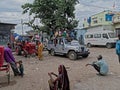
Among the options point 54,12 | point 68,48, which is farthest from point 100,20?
point 68,48

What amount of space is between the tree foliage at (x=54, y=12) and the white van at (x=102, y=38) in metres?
5.39

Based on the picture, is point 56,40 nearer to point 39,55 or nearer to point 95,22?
point 39,55

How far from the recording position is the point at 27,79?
11391mm

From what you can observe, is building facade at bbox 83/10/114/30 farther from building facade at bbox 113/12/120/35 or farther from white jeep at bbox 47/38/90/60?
white jeep at bbox 47/38/90/60

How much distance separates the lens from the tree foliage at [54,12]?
26.8 meters

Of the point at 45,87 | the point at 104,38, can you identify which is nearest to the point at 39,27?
the point at 104,38

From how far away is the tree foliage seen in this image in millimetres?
26766

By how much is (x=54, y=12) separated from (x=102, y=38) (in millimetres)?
8316

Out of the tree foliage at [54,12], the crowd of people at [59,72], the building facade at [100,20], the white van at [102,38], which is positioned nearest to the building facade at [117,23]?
the building facade at [100,20]

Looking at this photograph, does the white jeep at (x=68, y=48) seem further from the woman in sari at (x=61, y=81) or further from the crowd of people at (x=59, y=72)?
the woman in sari at (x=61, y=81)

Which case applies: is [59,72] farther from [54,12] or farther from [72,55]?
[54,12]

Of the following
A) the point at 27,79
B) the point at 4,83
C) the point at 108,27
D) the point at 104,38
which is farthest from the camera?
the point at 108,27

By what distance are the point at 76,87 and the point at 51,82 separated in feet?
6.38

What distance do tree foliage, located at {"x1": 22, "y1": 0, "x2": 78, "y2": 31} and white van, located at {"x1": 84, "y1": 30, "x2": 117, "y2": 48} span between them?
5.39 meters
